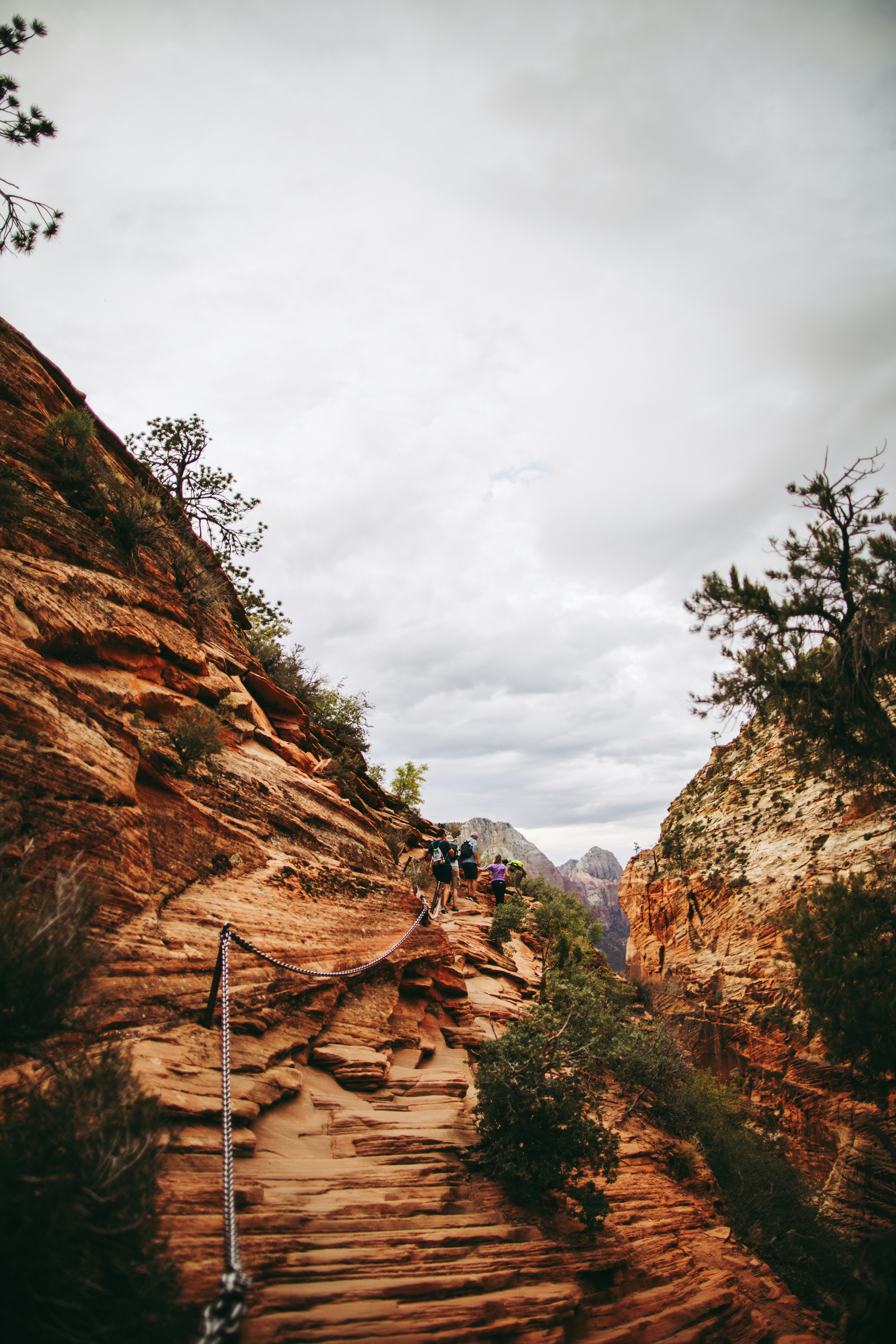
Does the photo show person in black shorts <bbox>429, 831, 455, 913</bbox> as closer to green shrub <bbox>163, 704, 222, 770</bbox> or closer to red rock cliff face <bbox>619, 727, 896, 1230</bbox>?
green shrub <bbox>163, 704, 222, 770</bbox>

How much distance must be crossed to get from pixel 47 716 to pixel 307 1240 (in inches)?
208

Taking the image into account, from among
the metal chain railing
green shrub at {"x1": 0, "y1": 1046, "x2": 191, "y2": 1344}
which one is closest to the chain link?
the metal chain railing

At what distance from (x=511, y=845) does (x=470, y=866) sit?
10936cm

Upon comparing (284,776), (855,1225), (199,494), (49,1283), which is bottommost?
(855,1225)

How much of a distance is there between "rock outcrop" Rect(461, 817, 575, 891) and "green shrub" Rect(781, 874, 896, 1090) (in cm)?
8109

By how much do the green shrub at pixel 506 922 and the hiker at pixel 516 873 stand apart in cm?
828

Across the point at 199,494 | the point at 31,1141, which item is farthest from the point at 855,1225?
the point at 199,494

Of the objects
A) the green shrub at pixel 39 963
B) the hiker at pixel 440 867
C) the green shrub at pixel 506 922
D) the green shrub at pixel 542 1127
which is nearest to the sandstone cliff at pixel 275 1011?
the green shrub at pixel 542 1127

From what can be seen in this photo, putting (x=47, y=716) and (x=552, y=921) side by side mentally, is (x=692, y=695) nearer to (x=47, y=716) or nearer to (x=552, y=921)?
(x=552, y=921)

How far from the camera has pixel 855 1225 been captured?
42.8ft

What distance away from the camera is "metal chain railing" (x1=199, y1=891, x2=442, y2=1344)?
269cm

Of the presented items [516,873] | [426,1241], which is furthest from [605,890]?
[426,1241]

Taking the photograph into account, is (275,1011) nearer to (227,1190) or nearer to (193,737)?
(227,1190)

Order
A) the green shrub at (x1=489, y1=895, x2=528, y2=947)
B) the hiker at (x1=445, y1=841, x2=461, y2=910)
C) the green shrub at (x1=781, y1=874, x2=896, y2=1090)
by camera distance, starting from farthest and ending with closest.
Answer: the hiker at (x1=445, y1=841, x2=461, y2=910) < the green shrub at (x1=489, y1=895, x2=528, y2=947) < the green shrub at (x1=781, y1=874, x2=896, y2=1090)
